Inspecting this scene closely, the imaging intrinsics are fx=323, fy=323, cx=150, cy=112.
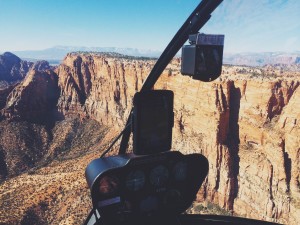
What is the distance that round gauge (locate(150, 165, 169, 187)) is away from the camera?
16.1 ft

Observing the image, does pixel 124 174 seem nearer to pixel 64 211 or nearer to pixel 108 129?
pixel 64 211

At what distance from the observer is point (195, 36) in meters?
4.18

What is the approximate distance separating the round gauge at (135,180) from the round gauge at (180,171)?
605 millimetres

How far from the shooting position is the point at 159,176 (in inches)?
197

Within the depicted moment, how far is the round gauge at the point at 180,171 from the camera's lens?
16.8ft

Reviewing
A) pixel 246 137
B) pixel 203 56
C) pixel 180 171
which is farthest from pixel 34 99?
pixel 203 56

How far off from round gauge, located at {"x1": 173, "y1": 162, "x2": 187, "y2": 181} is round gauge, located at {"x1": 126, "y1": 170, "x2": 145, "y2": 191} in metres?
0.60

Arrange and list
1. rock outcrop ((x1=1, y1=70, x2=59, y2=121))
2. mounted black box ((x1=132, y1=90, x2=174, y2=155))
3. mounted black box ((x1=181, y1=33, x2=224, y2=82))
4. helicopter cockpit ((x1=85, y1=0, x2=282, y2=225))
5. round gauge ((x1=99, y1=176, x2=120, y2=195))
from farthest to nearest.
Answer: rock outcrop ((x1=1, y1=70, x2=59, y2=121)) → mounted black box ((x1=132, y1=90, x2=174, y2=155)) → round gauge ((x1=99, y1=176, x2=120, y2=195)) → helicopter cockpit ((x1=85, y1=0, x2=282, y2=225)) → mounted black box ((x1=181, y1=33, x2=224, y2=82))

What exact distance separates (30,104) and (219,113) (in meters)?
61.2

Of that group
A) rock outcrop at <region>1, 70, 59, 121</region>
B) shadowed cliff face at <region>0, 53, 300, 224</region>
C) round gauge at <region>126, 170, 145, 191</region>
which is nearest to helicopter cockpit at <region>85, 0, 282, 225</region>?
round gauge at <region>126, 170, 145, 191</region>

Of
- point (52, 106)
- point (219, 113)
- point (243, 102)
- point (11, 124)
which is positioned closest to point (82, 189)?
point (219, 113)

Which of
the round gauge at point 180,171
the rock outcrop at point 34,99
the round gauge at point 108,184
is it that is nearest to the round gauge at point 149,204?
the round gauge at point 180,171

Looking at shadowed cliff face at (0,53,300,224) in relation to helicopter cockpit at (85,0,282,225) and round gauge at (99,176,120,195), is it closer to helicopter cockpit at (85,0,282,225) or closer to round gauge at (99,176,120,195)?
helicopter cockpit at (85,0,282,225)

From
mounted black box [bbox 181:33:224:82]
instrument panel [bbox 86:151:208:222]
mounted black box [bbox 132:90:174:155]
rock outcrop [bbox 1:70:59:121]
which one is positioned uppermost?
mounted black box [bbox 181:33:224:82]
